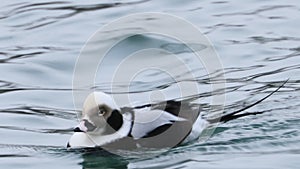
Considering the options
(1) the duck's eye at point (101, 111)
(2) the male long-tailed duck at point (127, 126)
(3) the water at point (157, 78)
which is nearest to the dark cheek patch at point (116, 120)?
(2) the male long-tailed duck at point (127, 126)

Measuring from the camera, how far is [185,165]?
7.24 m

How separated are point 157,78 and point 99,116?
8.00 feet

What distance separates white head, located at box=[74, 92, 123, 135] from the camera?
7.25 meters

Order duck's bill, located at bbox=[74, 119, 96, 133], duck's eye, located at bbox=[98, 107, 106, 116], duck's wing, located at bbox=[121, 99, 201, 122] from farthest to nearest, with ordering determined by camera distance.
A: 1. duck's wing, located at bbox=[121, 99, 201, 122]
2. duck's eye, located at bbox=[98, 107, 106, 116]
3. duck's bill, located at bbox=[74, 119, 96, 133]

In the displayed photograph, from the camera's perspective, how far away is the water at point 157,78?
24.5 feet

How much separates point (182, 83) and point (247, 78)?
585 mm

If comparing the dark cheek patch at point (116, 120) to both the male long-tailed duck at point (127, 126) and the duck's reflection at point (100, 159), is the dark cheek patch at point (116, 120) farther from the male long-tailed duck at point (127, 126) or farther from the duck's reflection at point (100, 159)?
the duck's reflection at point (100, 159)

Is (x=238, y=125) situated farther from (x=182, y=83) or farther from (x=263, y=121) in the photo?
(x=182, y=83)

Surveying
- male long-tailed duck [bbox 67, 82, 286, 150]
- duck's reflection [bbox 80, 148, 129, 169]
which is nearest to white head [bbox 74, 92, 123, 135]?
male long-tailed duck [bbox 67, 82, 286, 150]

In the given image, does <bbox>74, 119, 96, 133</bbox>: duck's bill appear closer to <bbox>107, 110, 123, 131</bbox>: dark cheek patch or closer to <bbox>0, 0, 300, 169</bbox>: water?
<bbox>107, 110, 123, 131</bbox>: dark cheek patch

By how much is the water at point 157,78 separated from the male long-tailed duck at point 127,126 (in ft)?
0.33

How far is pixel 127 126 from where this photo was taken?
7.39 meters

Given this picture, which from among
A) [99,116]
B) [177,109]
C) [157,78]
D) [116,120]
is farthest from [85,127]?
[157,78]

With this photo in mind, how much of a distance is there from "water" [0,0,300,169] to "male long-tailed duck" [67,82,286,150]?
101mm
